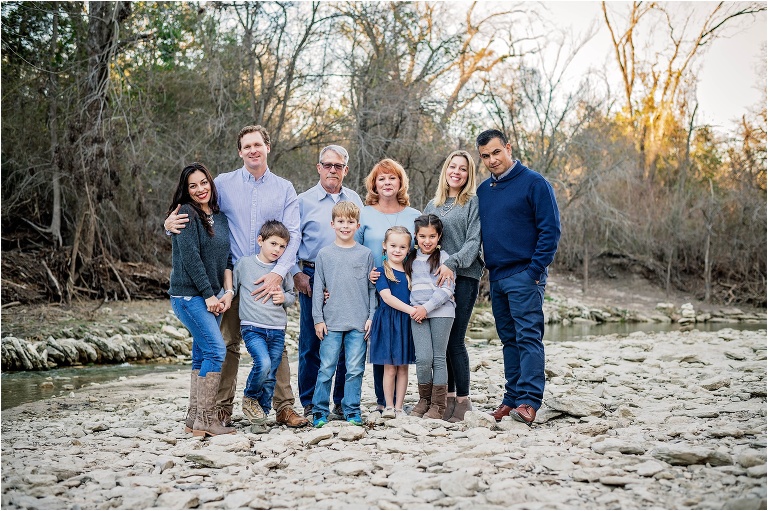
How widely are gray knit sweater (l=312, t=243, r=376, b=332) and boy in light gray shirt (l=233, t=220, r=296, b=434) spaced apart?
0.92 ft

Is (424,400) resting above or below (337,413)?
above

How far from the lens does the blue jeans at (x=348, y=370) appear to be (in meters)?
5.43

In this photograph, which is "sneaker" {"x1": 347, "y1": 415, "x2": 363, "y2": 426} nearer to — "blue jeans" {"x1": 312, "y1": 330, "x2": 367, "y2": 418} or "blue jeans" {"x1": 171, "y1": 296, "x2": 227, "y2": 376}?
"blue jeans" {"x1": 312, "y1": 330, "x2": 367, "y2": 418}

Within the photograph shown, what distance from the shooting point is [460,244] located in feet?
18.6

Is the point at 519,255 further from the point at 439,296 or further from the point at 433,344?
the point at 433,344

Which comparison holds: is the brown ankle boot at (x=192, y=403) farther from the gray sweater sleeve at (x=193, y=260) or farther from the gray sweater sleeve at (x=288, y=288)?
the gray sweater sleeve at (x=288, y=288)

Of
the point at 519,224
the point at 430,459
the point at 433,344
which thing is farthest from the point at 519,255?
the point at 430,459

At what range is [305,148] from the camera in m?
15.5

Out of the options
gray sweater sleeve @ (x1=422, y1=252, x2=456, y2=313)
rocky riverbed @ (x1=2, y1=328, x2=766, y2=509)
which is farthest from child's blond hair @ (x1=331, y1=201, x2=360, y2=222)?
rocky riverbed @ (x1=2, y1=328, x2=766, y2=509)

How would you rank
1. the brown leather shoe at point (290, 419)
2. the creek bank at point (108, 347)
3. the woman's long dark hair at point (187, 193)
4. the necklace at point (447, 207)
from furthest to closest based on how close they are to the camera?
the creek bank at point (108, 347) → the necklace at point (447, 207) → the brown leather shoe at point (290, 419) → the woman's long dark hair at point (187, 193)

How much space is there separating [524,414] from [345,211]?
6.35 feet

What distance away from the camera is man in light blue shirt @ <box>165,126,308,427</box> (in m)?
5.54

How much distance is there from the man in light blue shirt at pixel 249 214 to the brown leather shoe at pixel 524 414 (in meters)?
1.53

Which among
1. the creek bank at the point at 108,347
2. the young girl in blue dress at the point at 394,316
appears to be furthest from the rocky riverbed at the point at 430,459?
the creek bank at the point at 108,347
